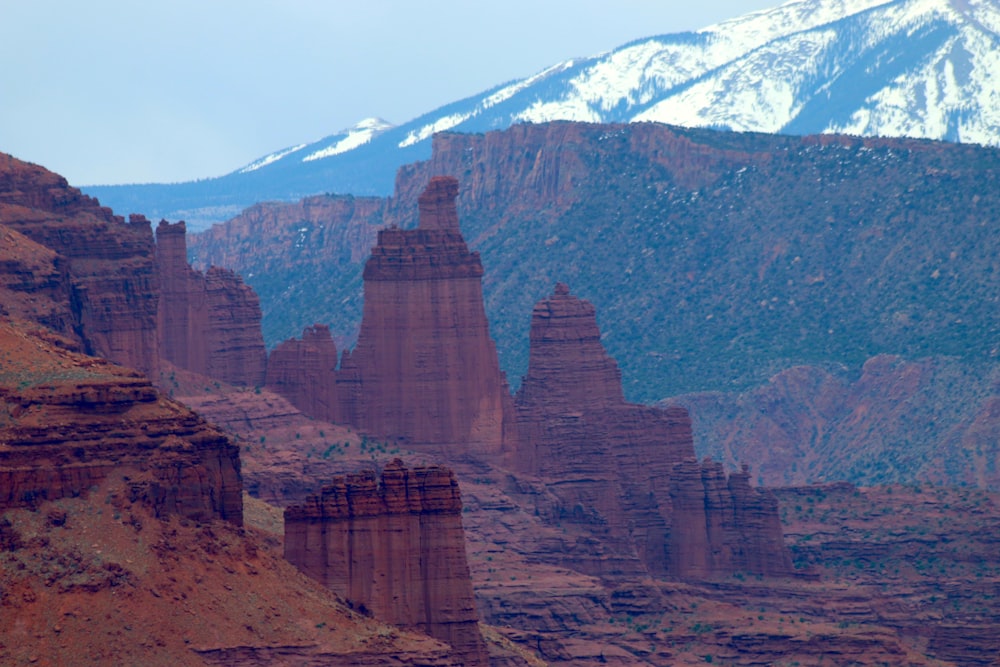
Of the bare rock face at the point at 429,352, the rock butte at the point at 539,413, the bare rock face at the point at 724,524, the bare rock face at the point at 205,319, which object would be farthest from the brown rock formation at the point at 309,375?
the bare rock face at the point at 724,524

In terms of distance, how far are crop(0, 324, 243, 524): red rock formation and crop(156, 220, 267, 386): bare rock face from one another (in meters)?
52.9

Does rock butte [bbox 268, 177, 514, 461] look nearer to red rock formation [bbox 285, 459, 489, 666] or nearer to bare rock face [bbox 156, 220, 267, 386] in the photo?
bare rock face [bbox 156, 220, 267, 386]

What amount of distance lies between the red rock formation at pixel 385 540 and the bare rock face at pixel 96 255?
26048mm

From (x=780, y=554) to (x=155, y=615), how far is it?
56855 mm

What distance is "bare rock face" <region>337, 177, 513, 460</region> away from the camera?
14700 cm

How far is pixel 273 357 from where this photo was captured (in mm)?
152375

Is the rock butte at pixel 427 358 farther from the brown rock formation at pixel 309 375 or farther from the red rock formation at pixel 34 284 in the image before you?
the red rock formation at pixel 34 284

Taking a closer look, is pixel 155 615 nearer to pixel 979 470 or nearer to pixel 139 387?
pixel 139 387

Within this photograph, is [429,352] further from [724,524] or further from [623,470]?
[724,524]

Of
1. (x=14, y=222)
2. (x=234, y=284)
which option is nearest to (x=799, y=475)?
(x=234, y=284)

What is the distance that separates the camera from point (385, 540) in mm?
101750

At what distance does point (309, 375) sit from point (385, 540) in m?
48.5

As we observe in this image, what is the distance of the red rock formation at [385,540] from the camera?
333 ft

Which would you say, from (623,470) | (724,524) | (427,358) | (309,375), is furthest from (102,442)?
(623,470)
